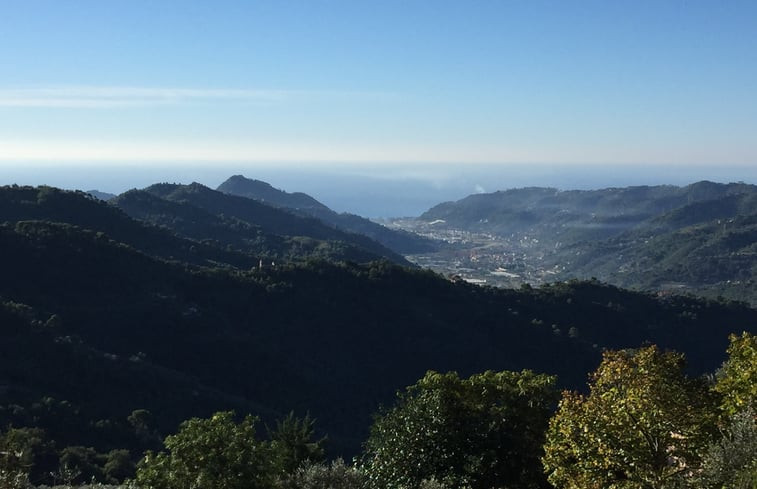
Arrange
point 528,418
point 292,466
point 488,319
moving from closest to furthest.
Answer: point 528,418
point 292,466
point 488,319

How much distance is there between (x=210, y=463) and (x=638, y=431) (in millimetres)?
12070

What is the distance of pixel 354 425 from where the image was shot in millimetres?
68312

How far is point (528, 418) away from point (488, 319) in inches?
3319

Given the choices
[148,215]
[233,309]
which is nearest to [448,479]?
[233,309]

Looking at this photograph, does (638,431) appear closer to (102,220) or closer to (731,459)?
(731,459)

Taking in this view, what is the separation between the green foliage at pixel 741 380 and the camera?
16.0 m

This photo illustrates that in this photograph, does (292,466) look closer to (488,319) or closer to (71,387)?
(71,387)

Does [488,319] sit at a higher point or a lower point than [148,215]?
lower

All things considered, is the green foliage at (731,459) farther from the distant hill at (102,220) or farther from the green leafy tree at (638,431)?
the distant hill at (102,220)

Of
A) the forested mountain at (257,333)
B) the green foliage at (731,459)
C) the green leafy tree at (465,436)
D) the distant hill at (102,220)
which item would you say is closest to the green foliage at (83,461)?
the forested mountain at (257,333)

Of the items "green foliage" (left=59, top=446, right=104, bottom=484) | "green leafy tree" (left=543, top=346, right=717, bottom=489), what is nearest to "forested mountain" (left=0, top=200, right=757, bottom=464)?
"green foliage" (left=59, top=446, right=104, bottom=484)

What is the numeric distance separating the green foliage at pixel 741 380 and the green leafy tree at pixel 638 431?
2.31 feet

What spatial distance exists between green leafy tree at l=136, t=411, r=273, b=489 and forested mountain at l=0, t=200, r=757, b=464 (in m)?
33.7

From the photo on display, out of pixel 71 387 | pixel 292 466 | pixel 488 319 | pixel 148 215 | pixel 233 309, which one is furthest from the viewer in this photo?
pixel 148 215
